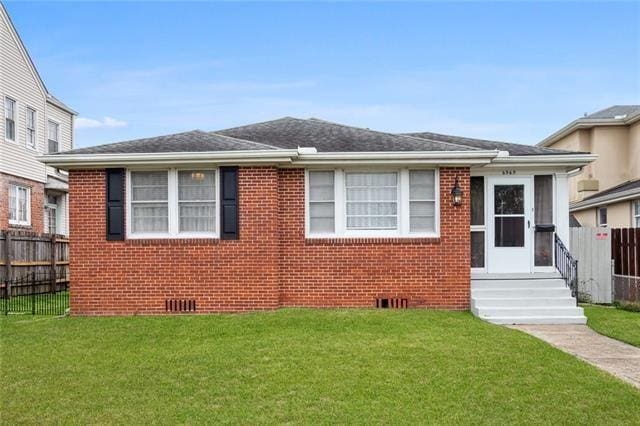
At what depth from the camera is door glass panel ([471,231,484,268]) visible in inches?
465

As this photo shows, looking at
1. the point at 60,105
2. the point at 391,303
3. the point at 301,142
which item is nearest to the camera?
the point at 391,303

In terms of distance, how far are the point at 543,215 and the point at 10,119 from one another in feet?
58.4

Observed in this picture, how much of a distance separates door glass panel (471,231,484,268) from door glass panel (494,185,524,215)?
65 cm

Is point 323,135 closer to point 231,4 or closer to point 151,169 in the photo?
point 151,169

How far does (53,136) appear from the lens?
22.5 meters

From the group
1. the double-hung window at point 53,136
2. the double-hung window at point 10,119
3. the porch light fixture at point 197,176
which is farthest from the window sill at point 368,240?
the double-hung window at point 53,136

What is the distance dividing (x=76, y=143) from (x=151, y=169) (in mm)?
16386

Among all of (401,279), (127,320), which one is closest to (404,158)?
(401,279)

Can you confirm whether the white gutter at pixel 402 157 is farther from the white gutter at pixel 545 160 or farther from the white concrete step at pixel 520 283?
the white concrete step at pixel 520 283

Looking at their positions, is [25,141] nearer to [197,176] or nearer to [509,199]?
[197,176]

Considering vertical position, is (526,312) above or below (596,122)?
below

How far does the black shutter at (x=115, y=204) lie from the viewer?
10.8m

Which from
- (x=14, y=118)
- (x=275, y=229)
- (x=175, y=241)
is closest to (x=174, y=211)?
(x=175, y=241)

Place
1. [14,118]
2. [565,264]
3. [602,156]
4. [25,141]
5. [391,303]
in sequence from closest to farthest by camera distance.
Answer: [391,303] < [565,264] < [14,118] < [25,141] < [602,156]
